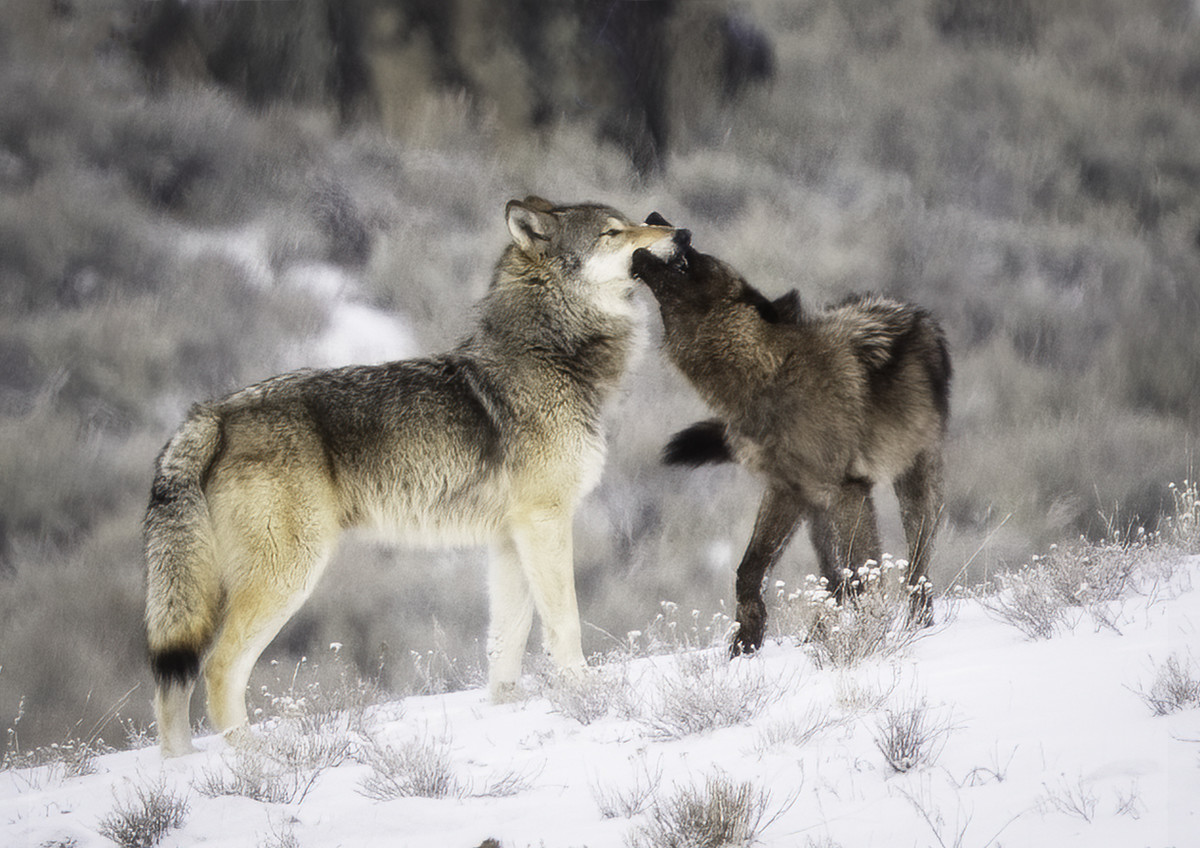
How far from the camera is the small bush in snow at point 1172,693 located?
9.21 ft

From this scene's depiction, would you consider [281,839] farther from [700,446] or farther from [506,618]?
[700,446]

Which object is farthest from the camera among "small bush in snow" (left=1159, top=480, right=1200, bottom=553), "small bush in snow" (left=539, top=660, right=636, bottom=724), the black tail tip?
"small bush in snow" (left=1159, top=480, right=1200, bottom=553)

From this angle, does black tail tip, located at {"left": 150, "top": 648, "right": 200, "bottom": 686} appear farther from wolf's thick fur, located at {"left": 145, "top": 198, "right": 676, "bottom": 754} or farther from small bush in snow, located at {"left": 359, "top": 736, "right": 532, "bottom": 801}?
small bush in snow, located at {"left": 359, "top": 736, "right": 532, "bottom": 801}

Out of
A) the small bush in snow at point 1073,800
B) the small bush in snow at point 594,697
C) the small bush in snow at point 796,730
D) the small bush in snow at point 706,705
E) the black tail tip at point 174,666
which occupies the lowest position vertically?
the small bush in snow at point 594,697

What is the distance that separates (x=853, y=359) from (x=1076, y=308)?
12.7 metres

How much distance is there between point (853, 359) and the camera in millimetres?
5316

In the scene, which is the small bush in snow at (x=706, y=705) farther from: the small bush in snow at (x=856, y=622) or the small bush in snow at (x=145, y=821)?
the small bush in snow at (x=145, y=821)

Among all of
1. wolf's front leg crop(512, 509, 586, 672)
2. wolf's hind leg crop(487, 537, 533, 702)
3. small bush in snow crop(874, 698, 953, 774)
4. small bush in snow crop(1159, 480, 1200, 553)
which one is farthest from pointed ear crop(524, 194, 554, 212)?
small bush in snow crop(1159, 480, 1200, 553)

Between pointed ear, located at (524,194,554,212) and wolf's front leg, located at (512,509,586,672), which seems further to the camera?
pointed ear, located at (524,194,554,212)

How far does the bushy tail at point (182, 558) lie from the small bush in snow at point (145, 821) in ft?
3.48

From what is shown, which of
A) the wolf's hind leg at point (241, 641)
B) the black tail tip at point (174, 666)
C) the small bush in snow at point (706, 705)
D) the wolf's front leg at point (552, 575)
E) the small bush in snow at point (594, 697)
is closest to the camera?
the small bush in snow at point (706, 705)

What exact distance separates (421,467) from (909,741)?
3.01 m

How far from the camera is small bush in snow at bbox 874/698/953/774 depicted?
280cm

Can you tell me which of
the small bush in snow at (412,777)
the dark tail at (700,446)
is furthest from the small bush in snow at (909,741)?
the dark tail at (700,446)
